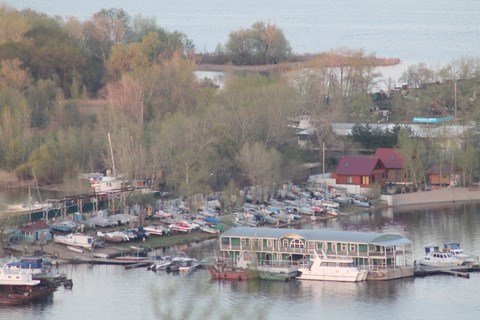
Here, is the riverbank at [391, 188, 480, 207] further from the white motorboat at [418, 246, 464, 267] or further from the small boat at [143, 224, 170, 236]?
the white motorboat at [418, 246, 464, 267]

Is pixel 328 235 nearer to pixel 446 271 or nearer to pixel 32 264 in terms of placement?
pixel 446 271

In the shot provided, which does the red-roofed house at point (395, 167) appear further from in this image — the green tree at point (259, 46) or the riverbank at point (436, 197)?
the green tree at point (259, 46)

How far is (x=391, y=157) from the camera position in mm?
27828

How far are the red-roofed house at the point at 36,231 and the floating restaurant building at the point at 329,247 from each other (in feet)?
9.39

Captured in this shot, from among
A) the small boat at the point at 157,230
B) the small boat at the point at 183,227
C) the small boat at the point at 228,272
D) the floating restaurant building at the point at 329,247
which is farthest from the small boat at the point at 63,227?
the small boat at the point at 228,272

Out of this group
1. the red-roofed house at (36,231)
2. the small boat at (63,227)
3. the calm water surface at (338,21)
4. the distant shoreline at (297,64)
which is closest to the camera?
the red-roofed house at (36,231)

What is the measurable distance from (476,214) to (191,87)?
947 cm

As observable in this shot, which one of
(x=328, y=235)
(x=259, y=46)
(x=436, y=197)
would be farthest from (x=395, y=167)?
(x=259, y=46)

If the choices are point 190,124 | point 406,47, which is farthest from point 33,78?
point 406,47

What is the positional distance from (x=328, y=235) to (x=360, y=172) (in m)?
6.68

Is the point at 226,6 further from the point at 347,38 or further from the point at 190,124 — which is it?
the point at 190,124

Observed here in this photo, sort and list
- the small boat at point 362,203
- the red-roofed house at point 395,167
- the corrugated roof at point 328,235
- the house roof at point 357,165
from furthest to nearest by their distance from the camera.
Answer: the red-roofed house at point 395,167
the house roof at point 357,165
the small boat at point 362,203
the corrugated roof at point 328,235

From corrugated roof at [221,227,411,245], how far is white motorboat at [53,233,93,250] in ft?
6.97

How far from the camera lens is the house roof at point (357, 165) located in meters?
27.0
